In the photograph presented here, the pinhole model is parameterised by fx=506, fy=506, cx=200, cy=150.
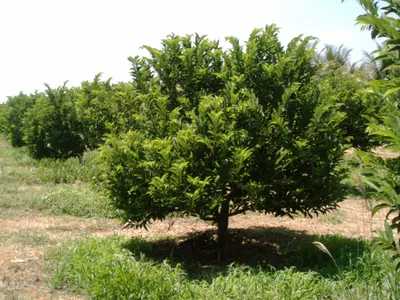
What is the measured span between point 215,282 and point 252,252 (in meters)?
1.93

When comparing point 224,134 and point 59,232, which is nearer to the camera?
point 224,134

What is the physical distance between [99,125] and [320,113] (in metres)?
7.13

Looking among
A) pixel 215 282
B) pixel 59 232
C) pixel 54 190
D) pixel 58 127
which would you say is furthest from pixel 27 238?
pixel 58 127

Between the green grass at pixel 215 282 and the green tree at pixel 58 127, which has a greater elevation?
the green tree at pixel 58 127

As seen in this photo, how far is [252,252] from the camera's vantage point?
22.6 feet

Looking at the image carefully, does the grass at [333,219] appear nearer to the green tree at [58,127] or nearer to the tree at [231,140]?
the tree at [231,140]

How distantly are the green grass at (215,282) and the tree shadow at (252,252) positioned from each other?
0.22 m

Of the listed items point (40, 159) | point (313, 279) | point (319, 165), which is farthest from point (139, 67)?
point (40, 159)

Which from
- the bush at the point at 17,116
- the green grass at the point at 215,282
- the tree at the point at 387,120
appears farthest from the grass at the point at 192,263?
the bush at the point at 17,116

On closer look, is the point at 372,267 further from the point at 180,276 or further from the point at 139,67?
the point at 139,67

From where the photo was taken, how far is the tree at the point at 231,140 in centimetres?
566

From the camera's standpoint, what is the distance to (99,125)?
11945 mm

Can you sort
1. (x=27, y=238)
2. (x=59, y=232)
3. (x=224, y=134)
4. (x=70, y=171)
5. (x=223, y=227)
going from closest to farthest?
(x=224, y=134), (x=223, y=227), (x=27, y=238), (x=59, y=232), (x=70, y=171)

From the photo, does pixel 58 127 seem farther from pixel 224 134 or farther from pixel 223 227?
pixel 224 134
